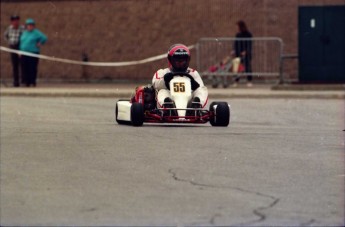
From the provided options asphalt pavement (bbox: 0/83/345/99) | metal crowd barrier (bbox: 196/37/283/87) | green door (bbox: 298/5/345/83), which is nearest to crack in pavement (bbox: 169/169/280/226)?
asphalt pavement (bbox: 0/83/345/99)

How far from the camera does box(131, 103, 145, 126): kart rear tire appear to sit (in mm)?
18375

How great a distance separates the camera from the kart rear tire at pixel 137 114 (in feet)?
60.3

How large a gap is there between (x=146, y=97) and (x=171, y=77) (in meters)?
0.50

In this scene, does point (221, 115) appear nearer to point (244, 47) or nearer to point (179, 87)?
point (179, 87)

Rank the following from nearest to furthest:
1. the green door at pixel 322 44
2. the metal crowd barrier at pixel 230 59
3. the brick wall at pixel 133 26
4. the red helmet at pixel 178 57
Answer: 1. the red helmet at pixel 178 57
2. the metal crowd barrier at pixel 230 59
3. the green door at pixel 322 44
4. the brick wall at pixel 133 26

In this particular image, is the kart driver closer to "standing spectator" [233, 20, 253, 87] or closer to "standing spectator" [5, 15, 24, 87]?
"standing spectator" [233, 20, 253, 87]

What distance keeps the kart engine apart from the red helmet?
0.48 meters

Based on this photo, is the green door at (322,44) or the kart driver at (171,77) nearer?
the kart driver at (171,77)

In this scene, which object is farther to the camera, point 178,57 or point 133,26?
point 133,26

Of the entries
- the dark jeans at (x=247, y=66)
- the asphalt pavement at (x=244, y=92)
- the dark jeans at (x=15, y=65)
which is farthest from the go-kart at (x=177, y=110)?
the dark jeans at (x=15, y=65)

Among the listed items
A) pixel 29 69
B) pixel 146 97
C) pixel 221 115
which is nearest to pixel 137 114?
pixel 146 97

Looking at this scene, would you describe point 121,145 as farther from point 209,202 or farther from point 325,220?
point 325,220

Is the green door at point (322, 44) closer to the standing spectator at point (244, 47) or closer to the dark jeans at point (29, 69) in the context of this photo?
the standing spectator at point (244, 47)

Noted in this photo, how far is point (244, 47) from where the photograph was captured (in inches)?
1233
